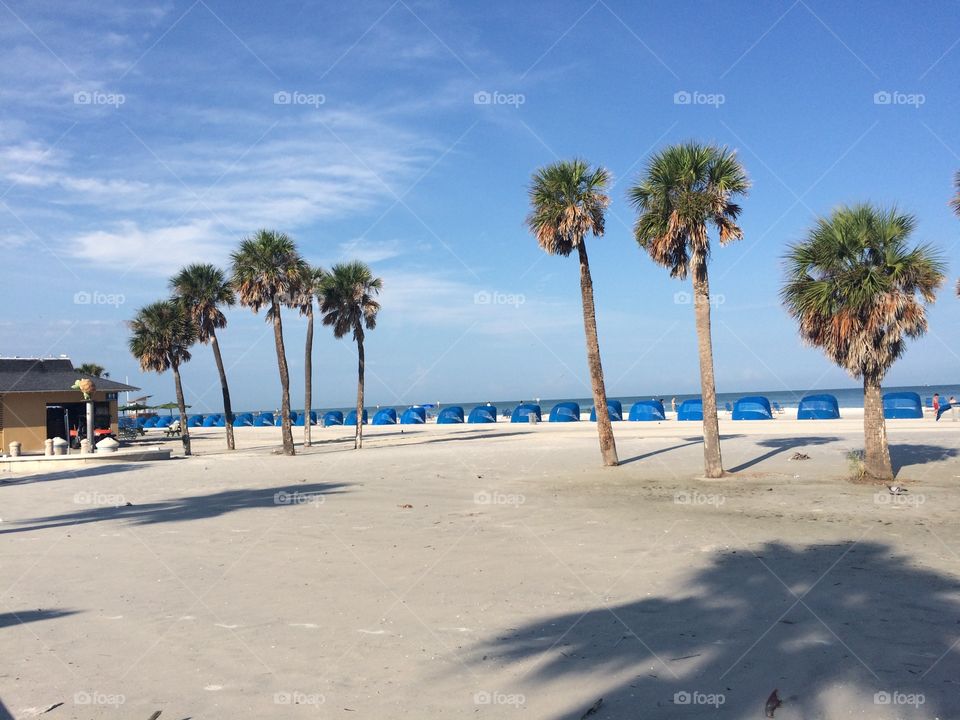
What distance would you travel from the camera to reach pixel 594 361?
874 inches

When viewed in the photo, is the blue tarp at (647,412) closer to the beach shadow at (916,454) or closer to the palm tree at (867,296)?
the beach shadow at (916,454)

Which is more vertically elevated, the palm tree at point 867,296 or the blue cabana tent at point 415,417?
the palm tree at point 867,296

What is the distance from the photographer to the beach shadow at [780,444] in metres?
20.8

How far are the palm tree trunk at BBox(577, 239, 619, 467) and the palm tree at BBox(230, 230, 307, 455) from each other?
15914 millimetres

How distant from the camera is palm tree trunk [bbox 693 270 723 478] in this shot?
18.6 meters

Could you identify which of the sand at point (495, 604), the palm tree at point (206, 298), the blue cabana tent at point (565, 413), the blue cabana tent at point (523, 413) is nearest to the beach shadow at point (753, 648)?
the sand at point (495, 604)

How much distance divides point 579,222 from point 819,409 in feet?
102

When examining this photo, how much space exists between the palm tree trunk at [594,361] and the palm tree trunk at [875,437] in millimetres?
7185

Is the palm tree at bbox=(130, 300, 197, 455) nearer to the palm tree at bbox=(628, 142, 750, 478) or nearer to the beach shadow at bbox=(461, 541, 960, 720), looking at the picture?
the palm tree at bbox=(628, 142, 750, 478)

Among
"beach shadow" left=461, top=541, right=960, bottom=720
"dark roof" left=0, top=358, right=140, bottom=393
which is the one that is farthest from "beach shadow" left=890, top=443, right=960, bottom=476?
"dark roof" left=0, top=358, right=140, bottom=393

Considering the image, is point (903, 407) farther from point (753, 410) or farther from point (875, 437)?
point (875, 437)

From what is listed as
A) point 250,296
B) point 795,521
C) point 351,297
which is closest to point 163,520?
point 795,521

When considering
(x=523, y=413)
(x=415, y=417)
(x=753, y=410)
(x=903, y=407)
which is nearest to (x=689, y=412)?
(x=753, y=410)

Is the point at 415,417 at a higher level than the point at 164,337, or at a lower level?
lower
